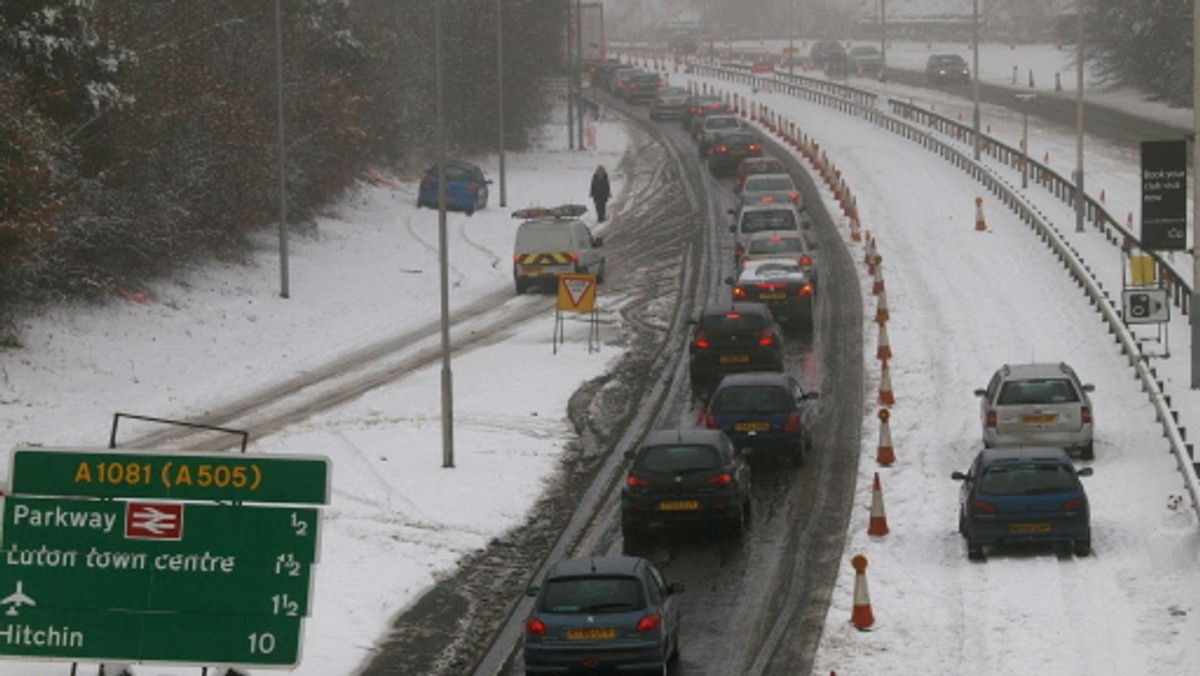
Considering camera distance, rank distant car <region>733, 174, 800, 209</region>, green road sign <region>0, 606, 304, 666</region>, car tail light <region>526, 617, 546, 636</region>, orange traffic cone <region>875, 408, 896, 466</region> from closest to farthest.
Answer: green road sign <region>0, 606, 304, 666</region>, car tail light <region>526, 617, 546, 636</region>, orange traffic cone <region>875, 408, 896, 466</region>, distant car <region>733, 174, 800, 209</region>

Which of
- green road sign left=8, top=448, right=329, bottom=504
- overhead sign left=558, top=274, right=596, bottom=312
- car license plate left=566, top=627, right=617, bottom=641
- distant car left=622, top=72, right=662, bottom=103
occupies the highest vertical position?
distant car left=622, top=72, right=662, bottom=103

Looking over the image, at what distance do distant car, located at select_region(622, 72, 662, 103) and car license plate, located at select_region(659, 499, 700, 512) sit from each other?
266 ft

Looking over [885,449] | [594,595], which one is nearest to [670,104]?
[885,449]

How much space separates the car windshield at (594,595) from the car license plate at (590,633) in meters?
0.25

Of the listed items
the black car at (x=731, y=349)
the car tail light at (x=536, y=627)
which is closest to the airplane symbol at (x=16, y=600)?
the car tail light at (x=536, y=627)

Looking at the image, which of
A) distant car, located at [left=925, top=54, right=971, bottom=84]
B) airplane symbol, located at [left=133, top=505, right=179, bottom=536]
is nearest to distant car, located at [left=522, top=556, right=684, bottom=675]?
airplane symbol, located at [left=133, top=505, right=179, bottom=536]

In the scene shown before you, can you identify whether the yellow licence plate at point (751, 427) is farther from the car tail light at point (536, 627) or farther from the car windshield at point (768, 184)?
the car windshield at point (768, 184)

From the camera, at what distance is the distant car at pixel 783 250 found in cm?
5047

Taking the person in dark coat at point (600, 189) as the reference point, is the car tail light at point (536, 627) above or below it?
below

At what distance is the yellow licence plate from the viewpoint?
34.0m

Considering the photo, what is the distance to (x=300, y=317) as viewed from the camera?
49.9 meters

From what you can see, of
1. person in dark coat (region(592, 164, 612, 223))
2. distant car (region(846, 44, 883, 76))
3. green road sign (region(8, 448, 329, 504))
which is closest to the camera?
green road sign (region(8, 448, 329, 504))

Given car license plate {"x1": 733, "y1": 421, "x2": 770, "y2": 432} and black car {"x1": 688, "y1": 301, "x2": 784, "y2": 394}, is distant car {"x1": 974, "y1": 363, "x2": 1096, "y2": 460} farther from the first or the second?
black car {"x1": 688, "y1": 301, "x2": 784, "y2": 394}

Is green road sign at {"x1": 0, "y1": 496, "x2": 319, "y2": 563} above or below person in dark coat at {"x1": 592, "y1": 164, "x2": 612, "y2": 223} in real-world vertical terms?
above
